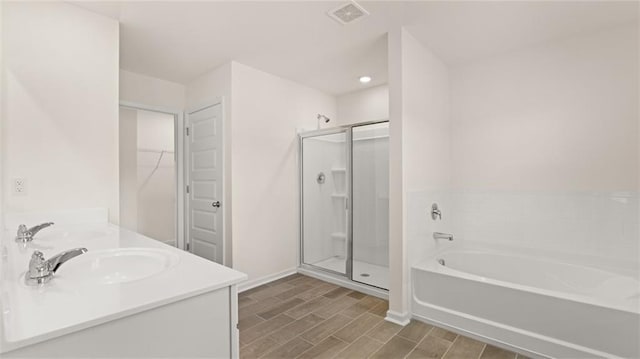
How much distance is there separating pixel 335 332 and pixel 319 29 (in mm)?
2389

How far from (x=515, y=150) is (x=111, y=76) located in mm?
3493

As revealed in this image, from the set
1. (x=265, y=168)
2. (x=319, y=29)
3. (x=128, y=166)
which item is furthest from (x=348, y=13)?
(x=128, y=166)

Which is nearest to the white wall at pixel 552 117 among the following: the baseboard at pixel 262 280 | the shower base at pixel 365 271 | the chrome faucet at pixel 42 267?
the shower base at pixel 365 271

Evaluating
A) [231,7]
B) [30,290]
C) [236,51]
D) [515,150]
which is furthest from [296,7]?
[515,150]

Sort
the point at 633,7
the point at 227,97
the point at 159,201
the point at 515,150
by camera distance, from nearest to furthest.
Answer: the point at 633,7 < the point at 515,150 < the point at 227,97 < the point at 159,201

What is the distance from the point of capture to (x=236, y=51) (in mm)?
2783

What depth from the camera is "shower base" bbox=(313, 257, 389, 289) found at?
3086 millimetres

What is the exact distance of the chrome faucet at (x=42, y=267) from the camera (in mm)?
903

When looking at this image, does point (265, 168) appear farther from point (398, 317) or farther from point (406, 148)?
point (398, 317)

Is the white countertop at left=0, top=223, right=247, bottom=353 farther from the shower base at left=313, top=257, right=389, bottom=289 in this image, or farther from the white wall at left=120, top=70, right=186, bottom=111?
the white wall at left=120, top=70, right=186, bottom=111

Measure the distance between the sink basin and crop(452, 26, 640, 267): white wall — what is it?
283 cm

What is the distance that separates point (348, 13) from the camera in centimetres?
216

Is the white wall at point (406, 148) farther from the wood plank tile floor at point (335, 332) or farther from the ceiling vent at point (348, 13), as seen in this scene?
the ceiling vent at point (348, 13)

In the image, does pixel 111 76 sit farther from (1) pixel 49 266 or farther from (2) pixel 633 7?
(2) pixel 633 7
